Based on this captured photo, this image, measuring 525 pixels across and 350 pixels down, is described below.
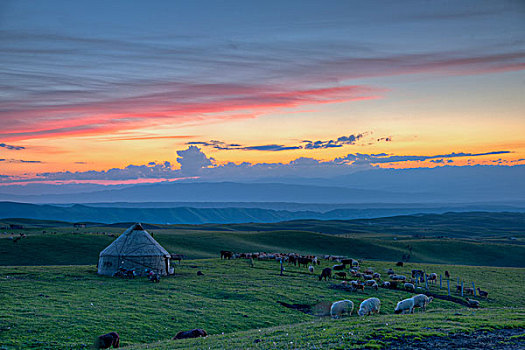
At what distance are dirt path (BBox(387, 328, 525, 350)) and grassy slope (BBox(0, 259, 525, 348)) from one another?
255 cm

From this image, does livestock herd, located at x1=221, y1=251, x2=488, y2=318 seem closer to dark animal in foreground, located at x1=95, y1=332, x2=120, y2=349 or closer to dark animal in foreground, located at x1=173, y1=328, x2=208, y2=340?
dark animal in foreground, located at x1=173, y1=328, x2=208, y2=340

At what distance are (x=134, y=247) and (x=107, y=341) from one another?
24200 mm

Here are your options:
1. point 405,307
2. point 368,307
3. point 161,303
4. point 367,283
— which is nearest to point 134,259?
point 161,303

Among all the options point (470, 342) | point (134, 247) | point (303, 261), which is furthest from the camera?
point (303, 261)

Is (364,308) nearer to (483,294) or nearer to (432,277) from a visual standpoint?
(483,294)

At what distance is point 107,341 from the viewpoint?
2009 cm

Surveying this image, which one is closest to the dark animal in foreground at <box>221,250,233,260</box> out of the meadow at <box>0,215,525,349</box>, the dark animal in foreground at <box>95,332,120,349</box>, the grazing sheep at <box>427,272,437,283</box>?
the meadow at <box>0,215,525,349</box>

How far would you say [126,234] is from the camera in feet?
151

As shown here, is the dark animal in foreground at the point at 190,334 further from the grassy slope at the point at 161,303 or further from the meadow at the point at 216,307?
the grassy slope at the point at 161,303

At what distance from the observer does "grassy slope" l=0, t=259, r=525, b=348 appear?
72.0ft

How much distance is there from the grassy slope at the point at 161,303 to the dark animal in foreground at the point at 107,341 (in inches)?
37.0

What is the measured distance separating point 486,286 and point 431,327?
3046 centimetres

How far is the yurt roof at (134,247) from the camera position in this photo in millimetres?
42656

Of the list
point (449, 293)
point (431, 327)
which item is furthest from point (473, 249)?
point (431, 327)
